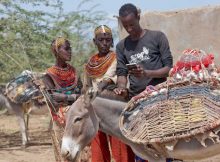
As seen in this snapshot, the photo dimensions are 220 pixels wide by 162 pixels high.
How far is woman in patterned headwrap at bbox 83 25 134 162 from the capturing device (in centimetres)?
518

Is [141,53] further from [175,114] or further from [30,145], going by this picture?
[30,145]

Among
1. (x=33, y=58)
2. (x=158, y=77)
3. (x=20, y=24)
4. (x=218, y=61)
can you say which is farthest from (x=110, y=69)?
(x=33, y=58)

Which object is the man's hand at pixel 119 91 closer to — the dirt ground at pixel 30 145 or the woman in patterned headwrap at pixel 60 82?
the woman in patterned headwrap at pixel 60 82

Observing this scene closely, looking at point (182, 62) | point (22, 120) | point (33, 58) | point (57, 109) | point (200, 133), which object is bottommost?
point (22, 120)

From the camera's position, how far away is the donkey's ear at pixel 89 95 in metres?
4.24

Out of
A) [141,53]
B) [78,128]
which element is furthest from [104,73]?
[78,128]

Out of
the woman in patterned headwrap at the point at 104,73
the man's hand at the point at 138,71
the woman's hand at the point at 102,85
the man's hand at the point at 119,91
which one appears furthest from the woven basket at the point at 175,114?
the woman in patterned headwrap at the point at 104,73

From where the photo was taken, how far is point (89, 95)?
4.27 m

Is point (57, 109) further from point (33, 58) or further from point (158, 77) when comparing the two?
point (33, 58)

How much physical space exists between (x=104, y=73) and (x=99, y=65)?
106 mm

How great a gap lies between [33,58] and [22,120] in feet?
4.86

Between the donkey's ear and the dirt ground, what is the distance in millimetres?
4452

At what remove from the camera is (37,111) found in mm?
10359

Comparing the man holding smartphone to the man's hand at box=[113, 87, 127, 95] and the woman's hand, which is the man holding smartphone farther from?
the woman's hand
